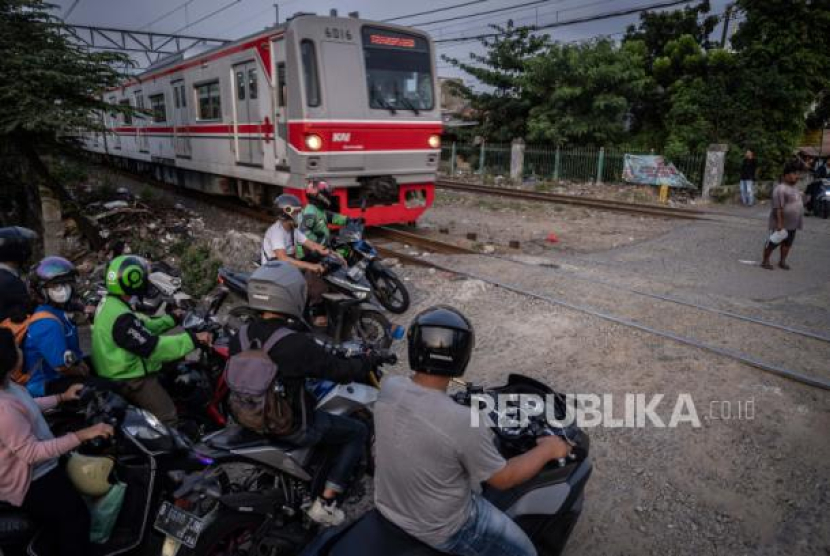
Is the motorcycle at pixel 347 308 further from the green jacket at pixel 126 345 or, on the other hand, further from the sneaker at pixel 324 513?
the sneaker at pixel 324 513

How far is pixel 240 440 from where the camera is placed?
2.75 m

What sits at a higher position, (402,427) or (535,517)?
(402,427)

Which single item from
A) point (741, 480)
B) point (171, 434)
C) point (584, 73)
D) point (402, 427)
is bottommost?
point (741, 480)

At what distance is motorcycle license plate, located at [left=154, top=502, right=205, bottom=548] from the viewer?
2434 millimetres

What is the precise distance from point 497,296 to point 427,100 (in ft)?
14.1

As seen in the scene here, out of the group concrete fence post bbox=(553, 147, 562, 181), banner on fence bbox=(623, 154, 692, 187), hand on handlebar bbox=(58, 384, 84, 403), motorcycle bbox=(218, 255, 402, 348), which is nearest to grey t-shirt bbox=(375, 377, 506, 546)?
hand on handlebar bbox=(58, 384, 84, 403)

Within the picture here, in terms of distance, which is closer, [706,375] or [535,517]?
[535,517]

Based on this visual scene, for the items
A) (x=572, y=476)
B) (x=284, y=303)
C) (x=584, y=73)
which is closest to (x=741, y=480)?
(x=572, y=476)

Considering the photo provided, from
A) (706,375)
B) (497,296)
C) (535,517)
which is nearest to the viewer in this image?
(535,517)

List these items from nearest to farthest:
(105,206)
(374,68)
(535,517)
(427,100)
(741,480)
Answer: (535,517) → (741,480) → (374,68) → (427,100) → (105,206)

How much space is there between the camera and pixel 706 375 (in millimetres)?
4707

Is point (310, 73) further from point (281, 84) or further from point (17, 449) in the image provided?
point (17, 449)

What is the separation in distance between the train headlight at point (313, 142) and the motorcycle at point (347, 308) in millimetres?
3367

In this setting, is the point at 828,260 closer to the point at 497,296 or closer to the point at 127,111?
the point at 497,296
